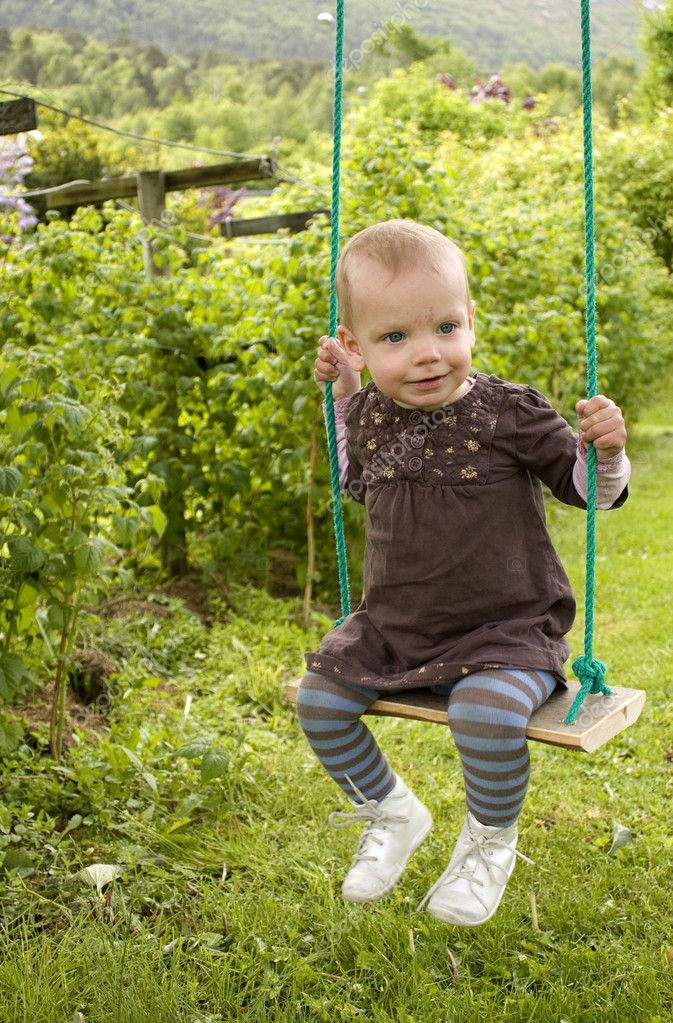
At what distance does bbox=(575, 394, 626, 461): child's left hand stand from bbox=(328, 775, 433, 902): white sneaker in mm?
898

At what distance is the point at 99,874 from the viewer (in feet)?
8.86

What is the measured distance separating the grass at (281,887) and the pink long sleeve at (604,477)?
41.2 inches

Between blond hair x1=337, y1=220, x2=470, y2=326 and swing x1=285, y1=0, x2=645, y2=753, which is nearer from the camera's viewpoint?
swing x1=285, y1=0, x2=645, y2=753

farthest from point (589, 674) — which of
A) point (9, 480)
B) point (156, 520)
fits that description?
point (156, 520)

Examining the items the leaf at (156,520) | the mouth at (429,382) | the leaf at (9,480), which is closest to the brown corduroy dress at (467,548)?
the mouth at (429,382)

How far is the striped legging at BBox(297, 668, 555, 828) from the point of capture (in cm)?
196

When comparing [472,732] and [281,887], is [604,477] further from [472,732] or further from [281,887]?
[281,887]

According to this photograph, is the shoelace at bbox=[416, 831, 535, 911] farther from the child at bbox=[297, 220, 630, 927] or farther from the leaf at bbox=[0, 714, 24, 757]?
the leaf at bbox=[0, 714, 24, 757]

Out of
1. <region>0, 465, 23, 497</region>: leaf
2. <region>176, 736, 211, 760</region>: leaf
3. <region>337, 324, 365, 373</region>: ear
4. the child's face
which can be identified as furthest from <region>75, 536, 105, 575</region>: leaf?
the child's face

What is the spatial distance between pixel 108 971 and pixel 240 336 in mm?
3074

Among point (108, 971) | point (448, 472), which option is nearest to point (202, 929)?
point (108, 971)

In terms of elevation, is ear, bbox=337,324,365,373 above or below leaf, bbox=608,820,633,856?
above

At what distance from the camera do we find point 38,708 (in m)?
3.68

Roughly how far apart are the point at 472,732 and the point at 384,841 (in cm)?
43
